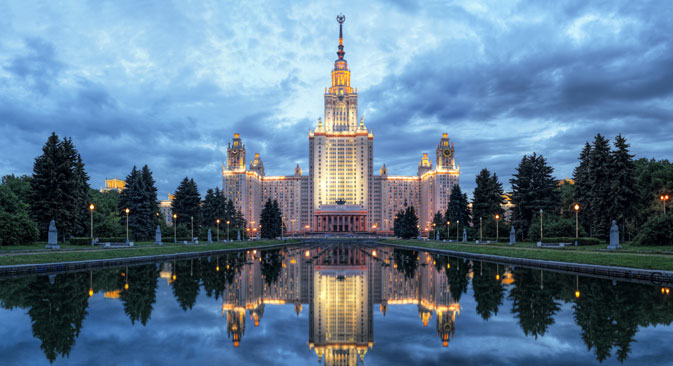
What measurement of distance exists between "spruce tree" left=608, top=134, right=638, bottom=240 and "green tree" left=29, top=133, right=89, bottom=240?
57149 millimetres

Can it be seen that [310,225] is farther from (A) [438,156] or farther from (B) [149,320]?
(B) [149,320]

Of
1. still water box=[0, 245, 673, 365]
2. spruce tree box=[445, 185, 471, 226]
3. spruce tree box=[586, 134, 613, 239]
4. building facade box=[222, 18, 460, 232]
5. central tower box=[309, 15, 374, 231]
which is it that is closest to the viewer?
still water box=[0, 245, 673, 365]

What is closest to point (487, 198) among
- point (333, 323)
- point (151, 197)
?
point (151, 197)

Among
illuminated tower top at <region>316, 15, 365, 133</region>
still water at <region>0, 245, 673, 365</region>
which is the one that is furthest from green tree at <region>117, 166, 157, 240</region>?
illuminated tower top at <region>316, 15, 365, 133</region>

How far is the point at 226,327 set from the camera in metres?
10.7

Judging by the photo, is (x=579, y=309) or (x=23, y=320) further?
(x=579, y=309)

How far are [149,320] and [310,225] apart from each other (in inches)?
6337

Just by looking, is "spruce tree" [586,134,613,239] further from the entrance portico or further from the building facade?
the entrance portico

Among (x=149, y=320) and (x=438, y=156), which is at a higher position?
(x=438, y=156)

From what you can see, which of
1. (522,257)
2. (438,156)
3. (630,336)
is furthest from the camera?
(438,156)

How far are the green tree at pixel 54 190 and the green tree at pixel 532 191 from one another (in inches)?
2142

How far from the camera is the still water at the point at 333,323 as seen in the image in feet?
27.2

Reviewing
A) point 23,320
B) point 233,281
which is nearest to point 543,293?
point 233,281

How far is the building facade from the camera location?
16175 centimetres
